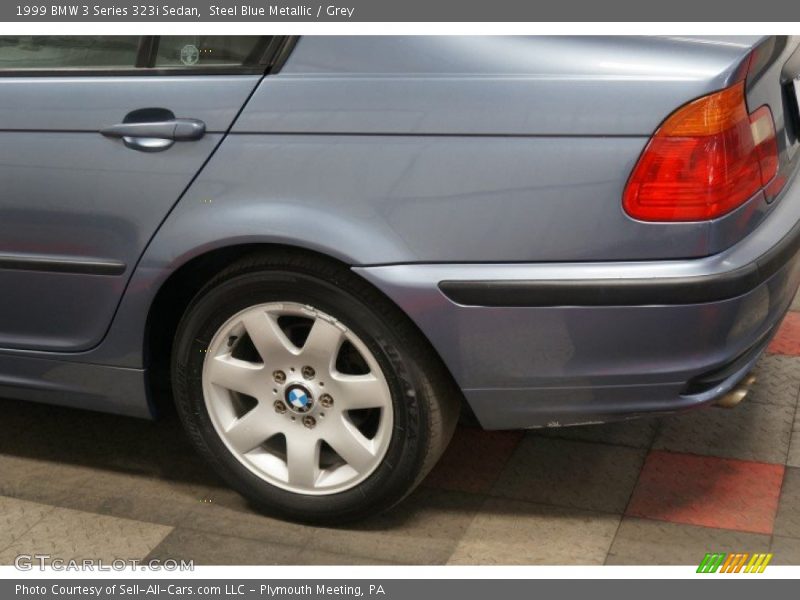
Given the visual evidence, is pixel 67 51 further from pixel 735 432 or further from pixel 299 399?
pixel 735 432


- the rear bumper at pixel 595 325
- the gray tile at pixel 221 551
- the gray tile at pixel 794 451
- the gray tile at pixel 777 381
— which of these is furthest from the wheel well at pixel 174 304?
the gray tile at pixel 777 381

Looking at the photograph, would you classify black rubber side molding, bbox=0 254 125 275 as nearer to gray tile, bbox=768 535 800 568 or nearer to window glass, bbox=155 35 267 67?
window glass, bbox=155 35 267 67

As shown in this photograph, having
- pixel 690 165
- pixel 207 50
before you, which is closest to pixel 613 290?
pixel 690 165

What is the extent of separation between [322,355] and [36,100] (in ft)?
3.11

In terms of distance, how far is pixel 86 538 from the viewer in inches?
125

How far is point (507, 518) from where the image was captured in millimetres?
3188

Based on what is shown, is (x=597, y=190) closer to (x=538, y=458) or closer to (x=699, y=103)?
(x=699, y=103)

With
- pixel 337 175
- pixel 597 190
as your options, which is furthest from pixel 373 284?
pixel 597 190

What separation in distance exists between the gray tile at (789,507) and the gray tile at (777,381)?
44 cm

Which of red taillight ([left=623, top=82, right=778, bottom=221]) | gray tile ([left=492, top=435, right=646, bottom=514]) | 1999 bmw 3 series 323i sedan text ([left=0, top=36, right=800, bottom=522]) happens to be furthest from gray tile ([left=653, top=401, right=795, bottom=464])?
red taillight ([left=623, top=82, right=778, bottom=221])

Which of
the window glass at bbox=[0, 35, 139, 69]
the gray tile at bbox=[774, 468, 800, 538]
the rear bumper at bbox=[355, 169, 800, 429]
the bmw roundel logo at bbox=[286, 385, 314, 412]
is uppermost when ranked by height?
the window glass at bbox=[0, 35, 139, 69]

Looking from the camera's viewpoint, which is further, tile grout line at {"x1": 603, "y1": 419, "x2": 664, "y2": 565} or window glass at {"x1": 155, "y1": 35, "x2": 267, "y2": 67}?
tile grout line at {"x1": 603, "y1": 419, "x2": 664, "y2": 565}

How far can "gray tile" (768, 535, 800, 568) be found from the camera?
2.93 meters

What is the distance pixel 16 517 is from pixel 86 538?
249 mm
